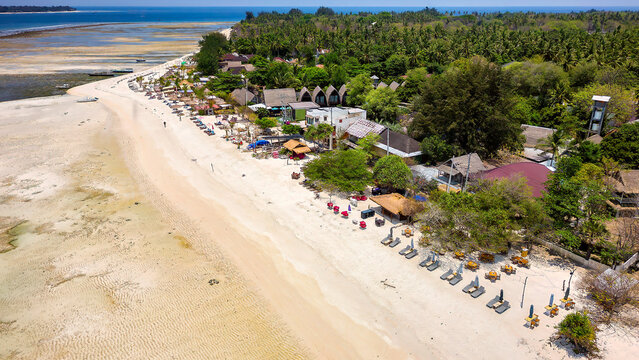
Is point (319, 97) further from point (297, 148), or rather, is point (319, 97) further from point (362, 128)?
point (297, 148)

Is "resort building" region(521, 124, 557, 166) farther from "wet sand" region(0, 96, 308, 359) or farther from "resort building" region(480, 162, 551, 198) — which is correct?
"wet sand" region(0, 96, 308, 359)

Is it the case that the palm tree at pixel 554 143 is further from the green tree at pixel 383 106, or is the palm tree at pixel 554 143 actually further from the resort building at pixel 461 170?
the green tree at pixel 383 106

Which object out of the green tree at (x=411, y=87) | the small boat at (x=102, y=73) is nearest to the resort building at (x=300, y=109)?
the green tree at (x=411, y=87)

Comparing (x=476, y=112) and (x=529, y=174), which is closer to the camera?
(x=529, y=174)


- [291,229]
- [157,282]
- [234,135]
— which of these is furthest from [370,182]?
[234,135]

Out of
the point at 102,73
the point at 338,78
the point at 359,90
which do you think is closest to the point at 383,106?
the point at 359,90

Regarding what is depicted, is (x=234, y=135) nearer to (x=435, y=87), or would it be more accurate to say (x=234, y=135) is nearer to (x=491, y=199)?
(x=435, y=87)
